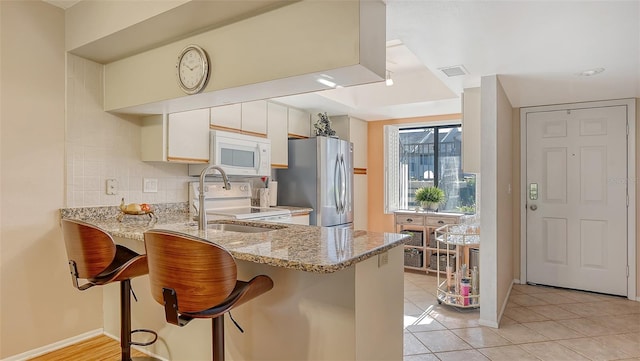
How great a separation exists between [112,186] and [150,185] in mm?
334

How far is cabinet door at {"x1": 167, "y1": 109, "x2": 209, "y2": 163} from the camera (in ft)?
9.89

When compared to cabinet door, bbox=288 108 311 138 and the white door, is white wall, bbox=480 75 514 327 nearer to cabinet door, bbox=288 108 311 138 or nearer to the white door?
the white door

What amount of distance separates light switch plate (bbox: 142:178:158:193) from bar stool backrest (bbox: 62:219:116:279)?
3.80ft

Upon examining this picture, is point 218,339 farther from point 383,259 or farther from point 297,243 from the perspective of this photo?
point 383,259

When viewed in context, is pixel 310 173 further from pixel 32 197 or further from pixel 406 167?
pixel 32 197

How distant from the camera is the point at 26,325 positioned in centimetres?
240

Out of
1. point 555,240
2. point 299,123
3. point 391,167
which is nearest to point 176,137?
point 299,123

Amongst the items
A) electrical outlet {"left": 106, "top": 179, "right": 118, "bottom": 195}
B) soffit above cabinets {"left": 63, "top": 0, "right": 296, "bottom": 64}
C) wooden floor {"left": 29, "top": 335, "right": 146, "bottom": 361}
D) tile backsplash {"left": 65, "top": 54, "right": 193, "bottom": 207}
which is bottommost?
wooden floor {"left": 29, "top": 335, "right": 146, "bottom": 361}

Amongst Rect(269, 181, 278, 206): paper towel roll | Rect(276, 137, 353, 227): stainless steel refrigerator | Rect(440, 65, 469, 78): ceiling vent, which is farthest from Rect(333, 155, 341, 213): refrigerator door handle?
→ Rect(440, 65, 469, 78): ceiling vent

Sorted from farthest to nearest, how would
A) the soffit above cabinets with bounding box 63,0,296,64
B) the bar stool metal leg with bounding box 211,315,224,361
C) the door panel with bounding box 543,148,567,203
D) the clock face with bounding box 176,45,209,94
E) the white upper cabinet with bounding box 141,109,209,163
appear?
the door panel with bounding box 543,148,567,203
the white upper cabinet with bounding box 141,109,209,163
the clock face with bounding box 176,45,209,94
the soffit above cabinets with bounding box 63,0,296,64
the bar stool metal leg with bounding box 211,315,224,361

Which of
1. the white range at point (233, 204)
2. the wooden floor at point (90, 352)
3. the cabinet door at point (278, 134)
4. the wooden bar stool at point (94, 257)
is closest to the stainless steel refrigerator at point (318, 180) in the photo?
the cabinet door at point (278, 134)

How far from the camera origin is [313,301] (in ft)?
5.57

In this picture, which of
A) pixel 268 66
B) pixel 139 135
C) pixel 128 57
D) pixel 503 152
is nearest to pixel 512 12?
pixel 268 66

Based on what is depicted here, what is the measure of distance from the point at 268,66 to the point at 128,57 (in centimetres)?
137
